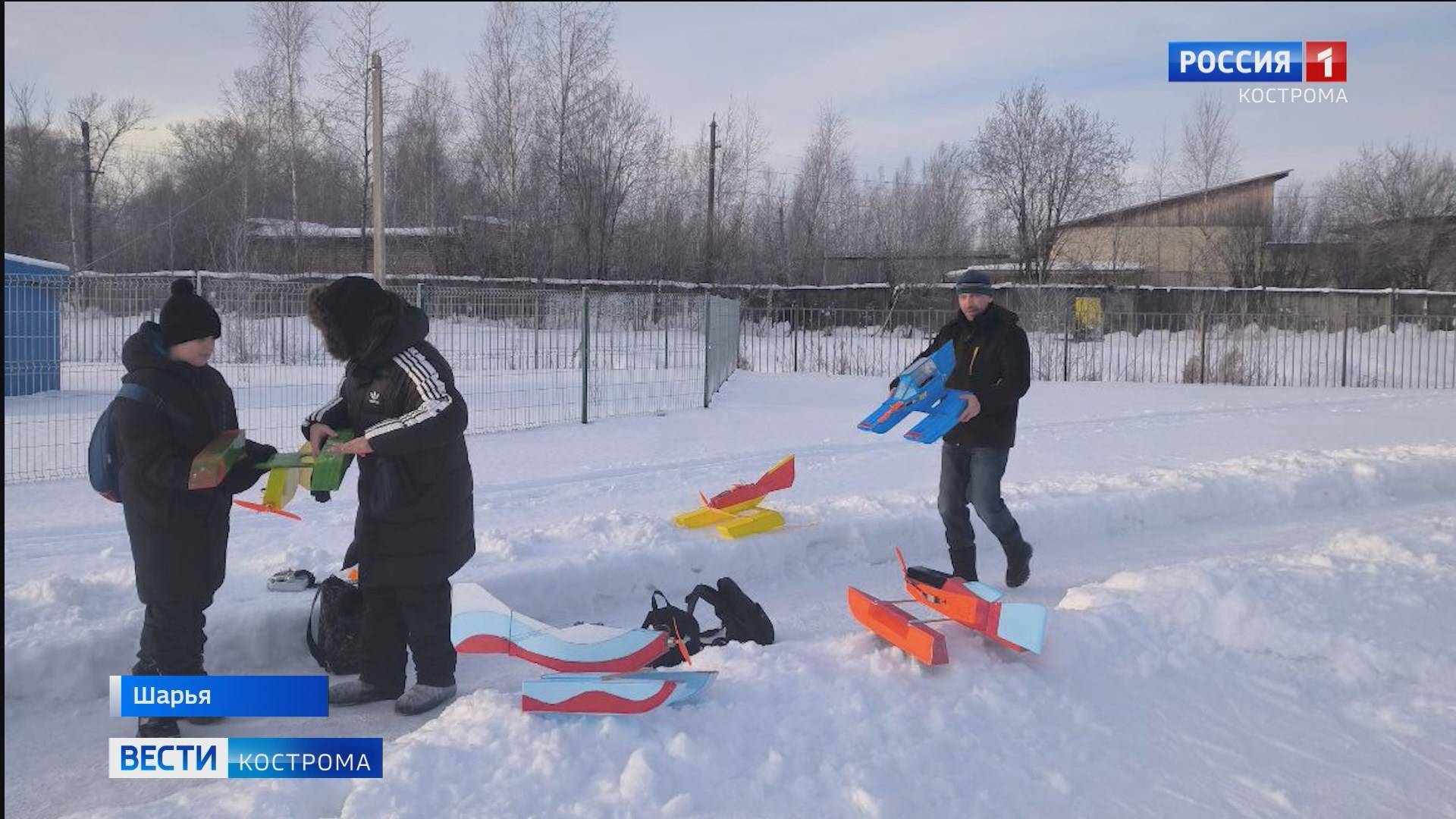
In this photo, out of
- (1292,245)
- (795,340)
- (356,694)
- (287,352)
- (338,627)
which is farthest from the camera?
(1292,245)

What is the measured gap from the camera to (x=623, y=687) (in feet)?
12.5

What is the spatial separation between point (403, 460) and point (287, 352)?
28.9 feet

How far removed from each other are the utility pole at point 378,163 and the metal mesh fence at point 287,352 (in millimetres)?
2434

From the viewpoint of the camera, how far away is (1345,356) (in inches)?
776

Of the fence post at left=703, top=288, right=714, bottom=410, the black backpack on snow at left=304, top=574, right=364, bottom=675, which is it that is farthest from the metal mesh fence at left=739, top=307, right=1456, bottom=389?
the black backpack on snow at left=304, top=574, right=364, bottom=675

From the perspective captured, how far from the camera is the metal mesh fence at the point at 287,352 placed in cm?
1065

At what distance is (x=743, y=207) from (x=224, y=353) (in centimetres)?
3048

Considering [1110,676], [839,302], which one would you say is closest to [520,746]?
[1110,676]

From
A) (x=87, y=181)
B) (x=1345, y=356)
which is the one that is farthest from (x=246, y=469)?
(x=1345, y=356)

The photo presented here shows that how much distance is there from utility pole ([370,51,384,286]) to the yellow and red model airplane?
8.65 meters

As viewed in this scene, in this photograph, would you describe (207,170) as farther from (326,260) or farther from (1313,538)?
(1313,538)

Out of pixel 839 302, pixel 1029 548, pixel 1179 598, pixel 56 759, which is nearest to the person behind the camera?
pixel 56 759

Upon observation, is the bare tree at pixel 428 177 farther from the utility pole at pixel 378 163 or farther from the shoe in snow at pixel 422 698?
the shoe in snow at pixel 422 698

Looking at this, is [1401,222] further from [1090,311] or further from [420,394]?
[420,394]
